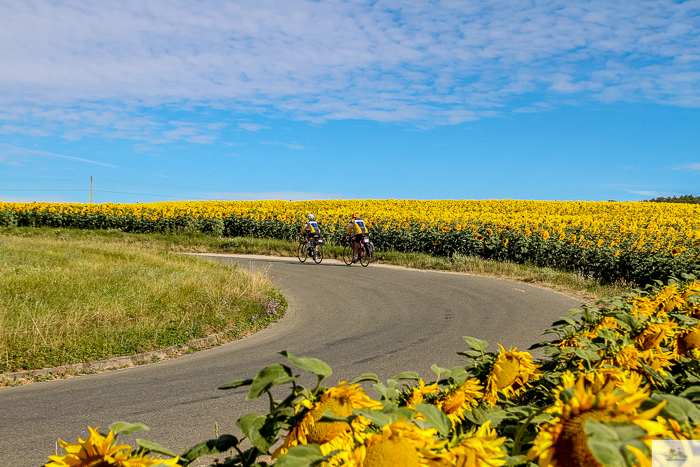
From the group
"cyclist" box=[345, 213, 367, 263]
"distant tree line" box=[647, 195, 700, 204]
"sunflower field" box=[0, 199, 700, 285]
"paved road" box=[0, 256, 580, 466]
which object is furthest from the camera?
"distant tree line" box=[647, 195, 700, 204]

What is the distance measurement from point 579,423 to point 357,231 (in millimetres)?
17787

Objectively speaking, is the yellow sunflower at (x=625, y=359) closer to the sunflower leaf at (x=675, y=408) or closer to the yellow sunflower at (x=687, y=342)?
the yellow sunflower at (x=687, y=342)

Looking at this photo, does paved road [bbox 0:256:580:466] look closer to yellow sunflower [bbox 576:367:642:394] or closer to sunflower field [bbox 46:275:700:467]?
sunflower field [bbox 46:275:700:467]

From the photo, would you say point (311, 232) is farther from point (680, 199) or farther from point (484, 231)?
point (680, 199)

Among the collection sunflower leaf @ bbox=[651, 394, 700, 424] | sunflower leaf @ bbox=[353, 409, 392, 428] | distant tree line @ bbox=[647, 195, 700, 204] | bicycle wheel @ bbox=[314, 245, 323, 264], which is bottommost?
bicycle wheel @ bbox=[314, 245, 323, 264]

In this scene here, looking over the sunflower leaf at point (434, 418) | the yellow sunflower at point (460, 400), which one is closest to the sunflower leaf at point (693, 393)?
the yellow sunflower at point (460, 400)

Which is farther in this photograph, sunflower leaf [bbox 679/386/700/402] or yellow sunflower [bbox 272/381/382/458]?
sunflower leaf [bbox 679/386/700/402]

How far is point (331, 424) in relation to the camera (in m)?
1.09

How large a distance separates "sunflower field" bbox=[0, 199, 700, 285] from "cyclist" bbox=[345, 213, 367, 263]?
3.11 m

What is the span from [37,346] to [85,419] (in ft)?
8.06

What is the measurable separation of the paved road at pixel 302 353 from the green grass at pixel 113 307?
22.1 inches

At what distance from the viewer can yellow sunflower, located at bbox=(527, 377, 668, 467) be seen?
814 mm

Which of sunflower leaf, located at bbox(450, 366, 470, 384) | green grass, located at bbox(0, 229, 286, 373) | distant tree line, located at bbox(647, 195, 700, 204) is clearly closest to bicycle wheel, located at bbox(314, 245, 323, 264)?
green grass, located at bbox(0, 229, 286, 373)

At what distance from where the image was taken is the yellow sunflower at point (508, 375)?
67.6 inches
